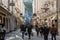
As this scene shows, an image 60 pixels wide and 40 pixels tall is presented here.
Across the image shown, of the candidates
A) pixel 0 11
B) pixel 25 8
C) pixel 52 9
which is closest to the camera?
pixel 0 11

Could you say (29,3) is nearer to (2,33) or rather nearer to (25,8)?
(25,8)

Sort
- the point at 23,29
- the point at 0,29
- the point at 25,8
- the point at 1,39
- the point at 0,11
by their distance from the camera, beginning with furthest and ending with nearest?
the point at 25,8 → the point at 0,11 → the point at 23,29 → the point at 0,29 → the point at 1,39

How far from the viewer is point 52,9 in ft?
163

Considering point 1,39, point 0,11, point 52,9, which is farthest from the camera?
point 52,9

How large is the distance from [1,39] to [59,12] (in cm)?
2281

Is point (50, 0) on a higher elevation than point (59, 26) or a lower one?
higher

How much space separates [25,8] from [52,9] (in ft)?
278

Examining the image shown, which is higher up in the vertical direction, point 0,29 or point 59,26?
point 0,29

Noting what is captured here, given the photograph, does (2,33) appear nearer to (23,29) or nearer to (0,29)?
(0,29)

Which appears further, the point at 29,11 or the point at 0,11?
the point at 29,11

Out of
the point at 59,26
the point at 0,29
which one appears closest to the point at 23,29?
the point at 0,29

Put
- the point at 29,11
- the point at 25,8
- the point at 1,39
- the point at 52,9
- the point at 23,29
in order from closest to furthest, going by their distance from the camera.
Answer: the point at 1,39
the point at 23,29
the point at 52,9
the point at 29,11
the point at 25,8

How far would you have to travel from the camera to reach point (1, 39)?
13617mm

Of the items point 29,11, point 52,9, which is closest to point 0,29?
point 52,9
